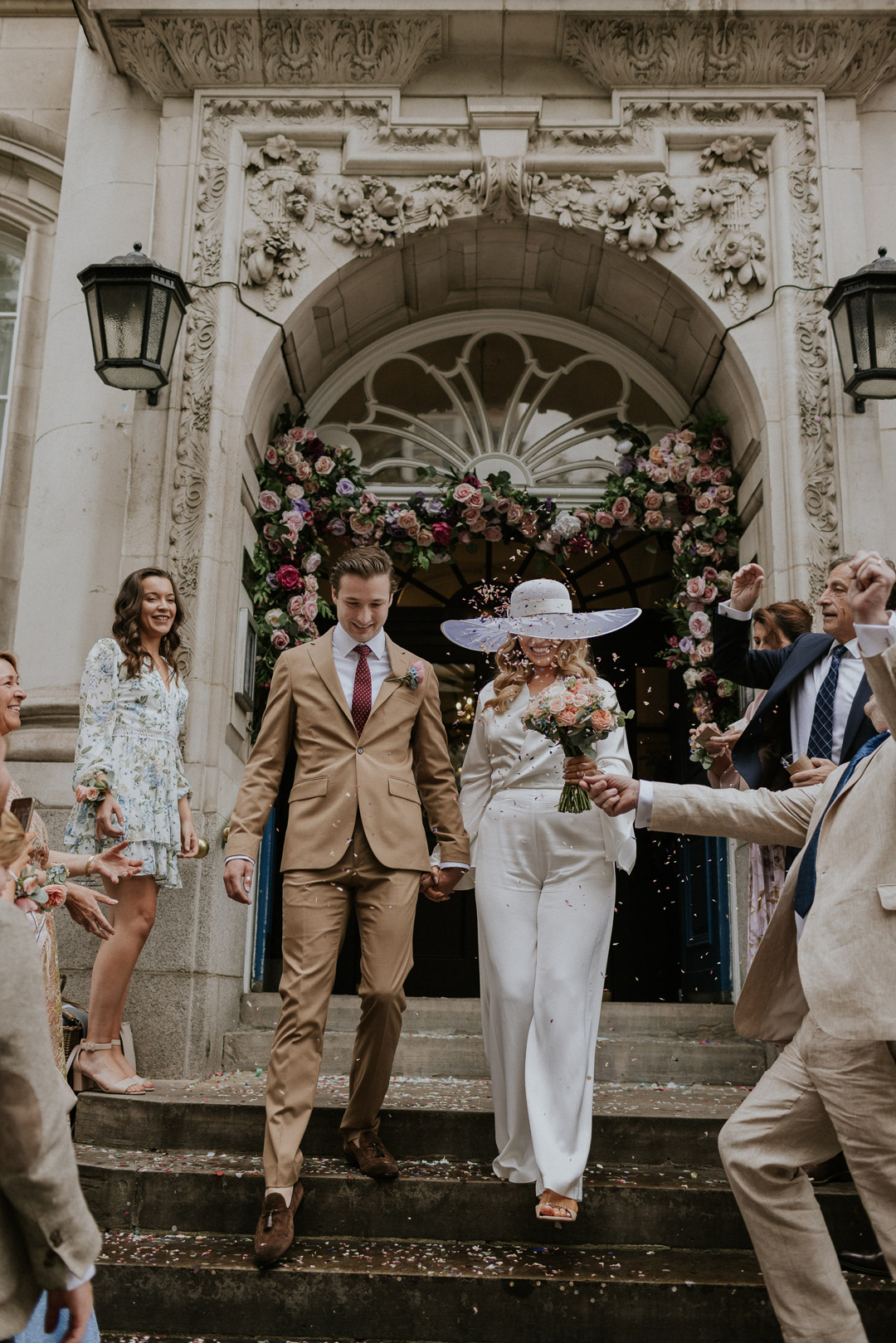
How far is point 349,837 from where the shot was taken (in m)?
4.21

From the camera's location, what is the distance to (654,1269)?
3.81m

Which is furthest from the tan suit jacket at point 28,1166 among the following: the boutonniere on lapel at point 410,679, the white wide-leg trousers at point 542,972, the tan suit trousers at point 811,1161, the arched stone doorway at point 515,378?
the arched stone doorway at point 515,378

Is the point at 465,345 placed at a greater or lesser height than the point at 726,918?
greater

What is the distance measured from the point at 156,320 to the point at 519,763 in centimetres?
369

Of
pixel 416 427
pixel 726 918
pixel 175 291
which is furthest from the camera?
pixel 416 427

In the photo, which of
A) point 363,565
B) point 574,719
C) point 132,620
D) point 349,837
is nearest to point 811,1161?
point 574,719

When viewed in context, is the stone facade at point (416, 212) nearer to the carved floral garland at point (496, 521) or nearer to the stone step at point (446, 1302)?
the carved floral garland at point (496, 521)

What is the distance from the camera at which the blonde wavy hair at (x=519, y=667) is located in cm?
442

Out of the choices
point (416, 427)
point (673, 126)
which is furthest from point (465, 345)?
point (673, 126)

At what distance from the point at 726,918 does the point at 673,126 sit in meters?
4.79

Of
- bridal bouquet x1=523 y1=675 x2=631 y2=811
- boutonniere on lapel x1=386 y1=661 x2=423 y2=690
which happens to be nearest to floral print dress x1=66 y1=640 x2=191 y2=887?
boutonniere on lapel x1=386 y1=661 x2=423 y2=690

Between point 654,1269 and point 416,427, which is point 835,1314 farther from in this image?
point 416,427

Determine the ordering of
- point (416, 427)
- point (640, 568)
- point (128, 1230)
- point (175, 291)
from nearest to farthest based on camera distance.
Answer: point (128, 1230)
point (175, 291)
point (416, 427)
point (640, 568)

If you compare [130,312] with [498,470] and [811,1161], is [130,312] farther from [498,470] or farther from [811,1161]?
[811,1161]
